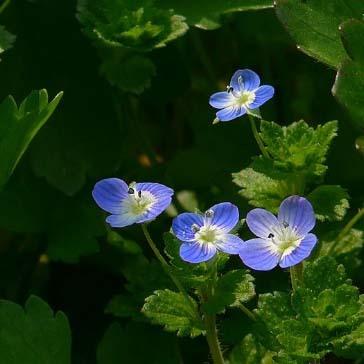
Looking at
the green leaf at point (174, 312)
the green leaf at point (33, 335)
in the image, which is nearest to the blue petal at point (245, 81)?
the green leaf at point (174, 312)

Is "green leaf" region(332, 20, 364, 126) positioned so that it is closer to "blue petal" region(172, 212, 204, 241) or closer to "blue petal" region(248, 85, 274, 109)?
Result: "blue petal" region(248, 85, 274, 109)

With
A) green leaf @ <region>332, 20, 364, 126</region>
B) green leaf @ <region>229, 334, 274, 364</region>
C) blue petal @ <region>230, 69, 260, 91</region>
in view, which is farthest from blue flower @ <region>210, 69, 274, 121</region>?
green leaf @ <region>229, 334, 274, 364</region>

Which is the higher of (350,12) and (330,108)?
(350,12)

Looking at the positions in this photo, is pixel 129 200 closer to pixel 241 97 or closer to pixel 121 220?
pixel 121 220

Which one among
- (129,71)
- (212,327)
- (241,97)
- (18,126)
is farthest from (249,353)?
(129,71)

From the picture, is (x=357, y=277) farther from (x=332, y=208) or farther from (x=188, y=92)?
(x=188, y=92)

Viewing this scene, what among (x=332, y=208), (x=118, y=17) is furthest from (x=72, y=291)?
(x=332, y=208)
